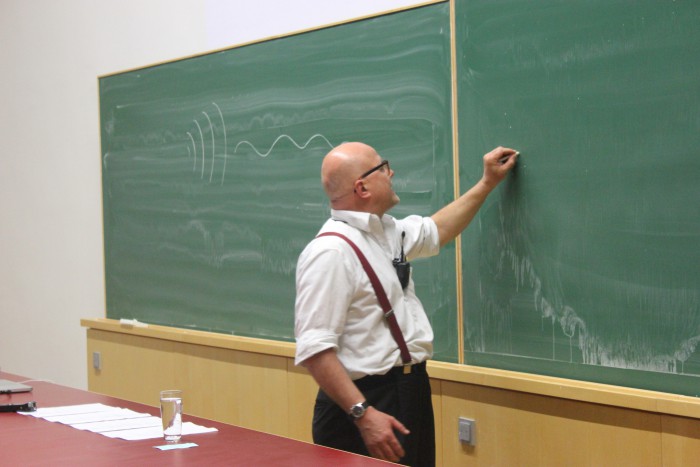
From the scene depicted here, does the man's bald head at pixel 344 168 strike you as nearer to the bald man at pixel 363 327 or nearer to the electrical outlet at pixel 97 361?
the bald man at pixel 363 327

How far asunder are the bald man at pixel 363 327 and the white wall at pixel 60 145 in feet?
5.73

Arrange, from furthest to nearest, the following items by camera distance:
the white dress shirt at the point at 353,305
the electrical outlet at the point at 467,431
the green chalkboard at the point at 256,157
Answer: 1. the green chalkboard at the point at 256,157
2. the electrical outlet at the point at 467,431
3. the white dress shirt at the point at 353,305

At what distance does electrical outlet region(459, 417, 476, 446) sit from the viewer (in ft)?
9.89

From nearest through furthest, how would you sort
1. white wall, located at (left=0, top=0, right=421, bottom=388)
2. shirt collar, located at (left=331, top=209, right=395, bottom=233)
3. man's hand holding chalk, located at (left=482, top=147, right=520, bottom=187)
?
shirt collar, located at (left=331, top=209, right=395, bottom=233) < man's hand holding chalk, located at (left=482, top=147, right=520, bottom=187) < white wall, located at (left=0, top=0, right=421, bottom=388)

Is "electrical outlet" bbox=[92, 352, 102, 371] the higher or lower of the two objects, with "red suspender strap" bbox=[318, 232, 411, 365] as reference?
lower

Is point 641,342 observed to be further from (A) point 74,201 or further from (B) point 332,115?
(A) point 74,201

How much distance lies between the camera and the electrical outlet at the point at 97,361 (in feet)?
16.0

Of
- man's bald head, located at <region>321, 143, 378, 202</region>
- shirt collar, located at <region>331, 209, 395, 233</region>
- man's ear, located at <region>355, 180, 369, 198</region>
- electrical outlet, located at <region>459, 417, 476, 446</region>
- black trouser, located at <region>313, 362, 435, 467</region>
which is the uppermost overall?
man's bald head, located at <region>321, 143, 378, 202</region>

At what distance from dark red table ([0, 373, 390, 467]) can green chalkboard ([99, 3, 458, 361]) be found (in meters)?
1.10

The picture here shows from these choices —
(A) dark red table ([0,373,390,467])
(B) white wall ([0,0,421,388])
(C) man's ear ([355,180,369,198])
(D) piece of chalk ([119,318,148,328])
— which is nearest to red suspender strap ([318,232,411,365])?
(C) man's ear ([355,180,369,198])

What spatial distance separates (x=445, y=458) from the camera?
3.11 meters

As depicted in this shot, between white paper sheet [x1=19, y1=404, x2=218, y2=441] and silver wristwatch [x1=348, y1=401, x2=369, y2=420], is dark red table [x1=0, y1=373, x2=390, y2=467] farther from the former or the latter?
silver wristwatch [x1=348, y1=401, x2=369, y2=420]

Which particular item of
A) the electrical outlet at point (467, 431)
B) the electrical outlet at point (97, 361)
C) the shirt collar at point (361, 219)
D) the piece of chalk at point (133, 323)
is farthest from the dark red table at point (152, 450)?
the electrical outlet at point (97, 361)

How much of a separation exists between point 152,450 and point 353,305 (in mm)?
794
